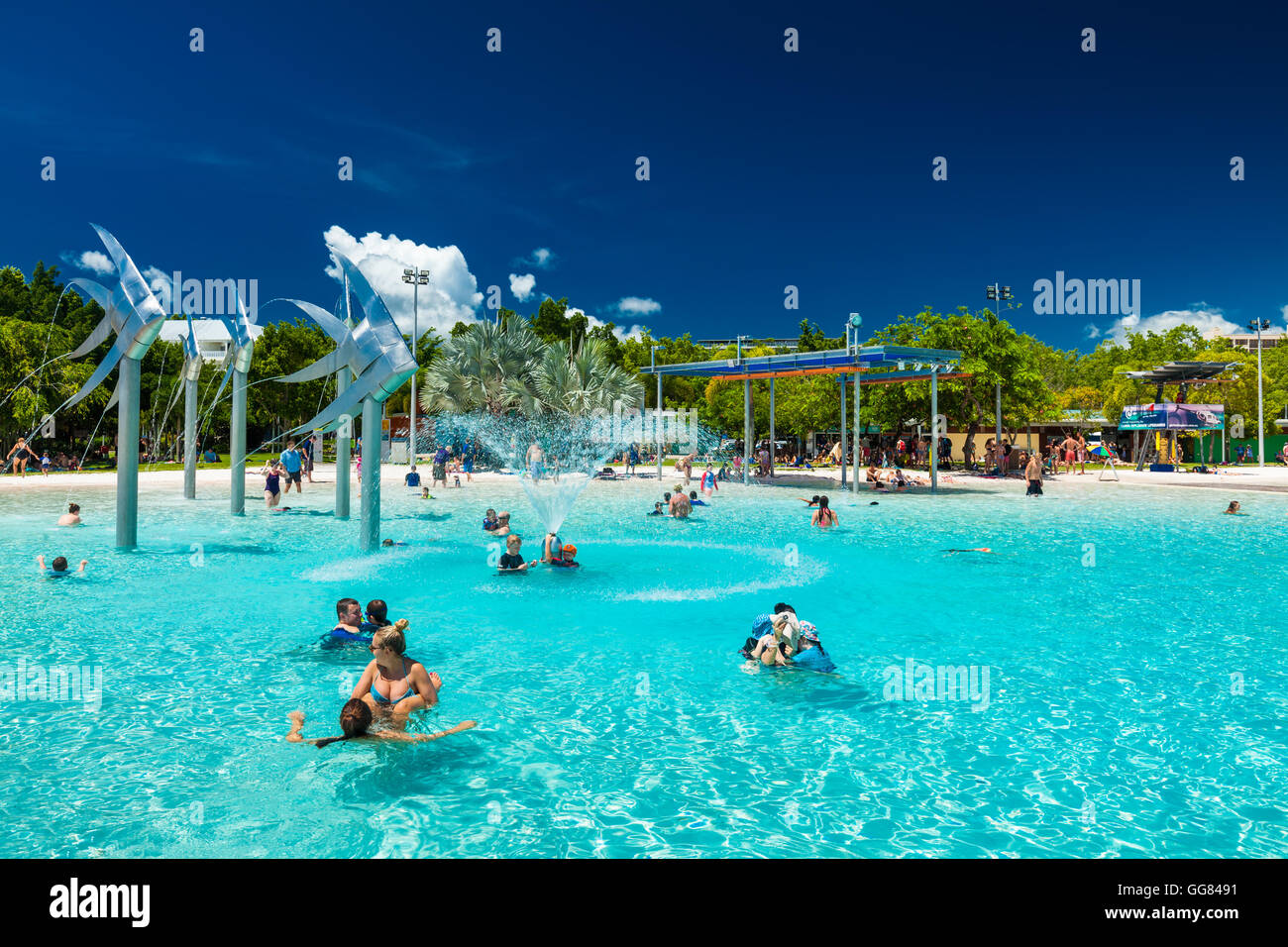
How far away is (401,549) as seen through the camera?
17625 millimetres

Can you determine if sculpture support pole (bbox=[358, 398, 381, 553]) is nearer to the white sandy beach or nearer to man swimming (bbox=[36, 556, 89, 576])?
man swimming (bbox=[36, 556, 89, 576])

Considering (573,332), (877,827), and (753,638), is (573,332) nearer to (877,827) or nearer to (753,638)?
(753,638)

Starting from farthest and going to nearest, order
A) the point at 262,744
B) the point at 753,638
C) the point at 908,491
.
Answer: the point at 908,491 < the point at 753,638 < the point at 262,744

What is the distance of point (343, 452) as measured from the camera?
20672 mm

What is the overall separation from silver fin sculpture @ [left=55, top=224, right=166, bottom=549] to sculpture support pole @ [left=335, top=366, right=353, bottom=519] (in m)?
3.88

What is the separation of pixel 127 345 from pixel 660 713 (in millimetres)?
14629

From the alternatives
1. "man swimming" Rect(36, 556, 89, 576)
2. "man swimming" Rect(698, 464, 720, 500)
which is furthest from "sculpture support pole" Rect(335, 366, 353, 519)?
"man swimming" Rect(698, 464, 720, 500)

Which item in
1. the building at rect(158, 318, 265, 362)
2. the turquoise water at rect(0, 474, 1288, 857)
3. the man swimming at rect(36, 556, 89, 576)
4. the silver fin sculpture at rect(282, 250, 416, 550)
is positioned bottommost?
the turquoise water at rect(0, 474, 1288, 857)

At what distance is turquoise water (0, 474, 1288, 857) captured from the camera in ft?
18.7

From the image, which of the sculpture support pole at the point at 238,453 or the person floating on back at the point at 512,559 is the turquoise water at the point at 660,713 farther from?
the sculpture support pole at the point at 238,453

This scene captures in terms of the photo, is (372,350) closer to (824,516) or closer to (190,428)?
(190,428)

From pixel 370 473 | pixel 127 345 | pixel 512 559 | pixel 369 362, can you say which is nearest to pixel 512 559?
pixel 512 559
